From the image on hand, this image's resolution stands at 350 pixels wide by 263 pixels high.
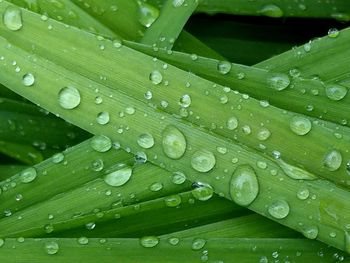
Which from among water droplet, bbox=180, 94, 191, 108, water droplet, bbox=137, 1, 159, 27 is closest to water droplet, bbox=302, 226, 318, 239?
water droplet, bbox=180, 94, 191, 108

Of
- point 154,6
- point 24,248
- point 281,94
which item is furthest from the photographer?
point 154,6

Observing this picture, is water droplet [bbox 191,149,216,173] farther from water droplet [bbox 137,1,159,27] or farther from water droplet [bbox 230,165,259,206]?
water droplet [bbox 137,1,159,27]

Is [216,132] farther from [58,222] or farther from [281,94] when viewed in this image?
[58,222]

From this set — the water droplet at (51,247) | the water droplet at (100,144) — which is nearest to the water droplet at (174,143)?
the water droplet at (100,144)

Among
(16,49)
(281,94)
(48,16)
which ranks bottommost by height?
(281,94)

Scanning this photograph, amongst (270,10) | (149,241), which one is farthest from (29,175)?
(270,10)

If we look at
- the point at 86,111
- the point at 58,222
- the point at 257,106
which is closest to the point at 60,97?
the point at 86,111

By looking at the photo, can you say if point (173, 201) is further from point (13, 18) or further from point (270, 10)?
point (270, 10)
